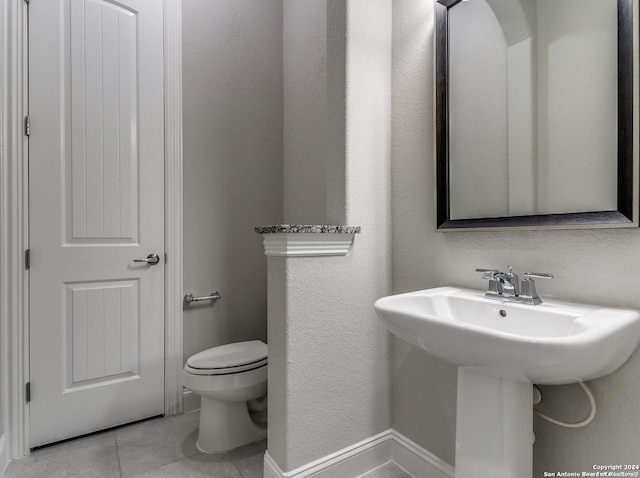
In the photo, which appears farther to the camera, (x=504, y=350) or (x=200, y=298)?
(x=200, y=298)

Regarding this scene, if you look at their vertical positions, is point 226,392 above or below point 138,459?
above

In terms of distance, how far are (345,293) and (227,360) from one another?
0.70 meters

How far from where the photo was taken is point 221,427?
62.6 inches

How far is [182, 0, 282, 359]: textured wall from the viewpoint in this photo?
200 centimetres

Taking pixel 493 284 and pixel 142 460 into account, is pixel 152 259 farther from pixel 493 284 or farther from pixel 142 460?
pixel 493 284

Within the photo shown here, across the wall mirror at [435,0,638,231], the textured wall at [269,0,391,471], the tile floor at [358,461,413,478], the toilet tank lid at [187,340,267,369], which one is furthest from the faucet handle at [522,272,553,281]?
the toilet tank lid at [187,340,267,369]

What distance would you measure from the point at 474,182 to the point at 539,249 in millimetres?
332

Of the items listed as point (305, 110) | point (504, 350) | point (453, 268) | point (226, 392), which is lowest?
point (226, 392)

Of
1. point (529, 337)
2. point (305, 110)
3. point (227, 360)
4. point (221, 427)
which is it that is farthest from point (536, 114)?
point (221, 427)

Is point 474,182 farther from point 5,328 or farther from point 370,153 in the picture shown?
point 5,328

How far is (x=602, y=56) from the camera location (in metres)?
0.94

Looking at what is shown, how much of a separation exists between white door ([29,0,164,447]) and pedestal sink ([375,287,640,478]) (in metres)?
1.48

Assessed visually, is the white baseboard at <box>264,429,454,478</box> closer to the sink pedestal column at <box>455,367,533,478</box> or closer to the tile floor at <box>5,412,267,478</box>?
the tile floor at <box>5,412,267,478</box>

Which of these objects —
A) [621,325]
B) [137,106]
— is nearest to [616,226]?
[621,325]
